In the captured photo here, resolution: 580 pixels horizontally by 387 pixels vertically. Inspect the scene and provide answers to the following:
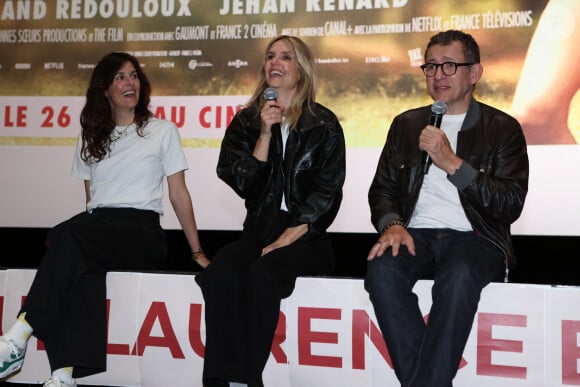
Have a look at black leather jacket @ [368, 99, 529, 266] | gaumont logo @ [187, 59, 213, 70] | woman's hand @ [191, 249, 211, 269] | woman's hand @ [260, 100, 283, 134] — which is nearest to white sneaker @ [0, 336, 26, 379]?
woman's hand @ [191, 249, 211, 269]

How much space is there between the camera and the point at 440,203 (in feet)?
8.98

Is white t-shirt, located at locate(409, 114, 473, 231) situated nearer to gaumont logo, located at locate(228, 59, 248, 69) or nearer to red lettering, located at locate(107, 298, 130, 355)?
red lettering, located at locate(107, 298, 130, 355)

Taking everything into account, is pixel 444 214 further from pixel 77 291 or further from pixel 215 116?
pixel 215 116

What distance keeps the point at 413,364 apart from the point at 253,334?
21.3 inches

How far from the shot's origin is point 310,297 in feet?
9.16

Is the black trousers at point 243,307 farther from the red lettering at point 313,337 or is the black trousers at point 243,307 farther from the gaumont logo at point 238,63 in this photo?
the gaumont logo at point 238,63

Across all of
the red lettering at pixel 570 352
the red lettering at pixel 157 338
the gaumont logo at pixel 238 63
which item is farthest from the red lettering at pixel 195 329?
the gaumont logo at pixel 238 63

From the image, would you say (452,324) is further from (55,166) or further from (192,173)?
(55,166)

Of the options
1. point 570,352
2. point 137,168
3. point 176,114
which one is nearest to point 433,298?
point 570,352

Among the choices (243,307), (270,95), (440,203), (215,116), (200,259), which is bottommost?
(243,307)

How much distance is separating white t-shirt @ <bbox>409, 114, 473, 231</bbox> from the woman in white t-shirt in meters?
0.93

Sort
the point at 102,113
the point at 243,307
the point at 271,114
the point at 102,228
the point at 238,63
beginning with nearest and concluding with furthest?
the point at 243,307
the point at 271,114
the point at 102,228
the point at 102,113
the point at 238,63

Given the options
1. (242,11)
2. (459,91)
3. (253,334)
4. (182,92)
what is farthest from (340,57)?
(253,334)

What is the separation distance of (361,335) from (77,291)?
107cm
